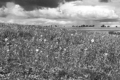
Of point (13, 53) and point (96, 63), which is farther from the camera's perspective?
point (13, 53)

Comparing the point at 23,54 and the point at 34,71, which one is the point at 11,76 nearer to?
the point at 34,71

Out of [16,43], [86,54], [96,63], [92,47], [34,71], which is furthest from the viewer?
[16,43]

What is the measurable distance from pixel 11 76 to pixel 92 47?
14.7 ft

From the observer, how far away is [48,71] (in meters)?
7.55

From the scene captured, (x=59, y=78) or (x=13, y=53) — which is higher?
(x=13, y=53)

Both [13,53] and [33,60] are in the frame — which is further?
[13,53]

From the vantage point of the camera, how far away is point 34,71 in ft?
24.9

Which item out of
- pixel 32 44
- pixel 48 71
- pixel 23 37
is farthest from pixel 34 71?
pixel 23 37

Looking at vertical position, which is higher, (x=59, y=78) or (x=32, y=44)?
(x=32, y=44)

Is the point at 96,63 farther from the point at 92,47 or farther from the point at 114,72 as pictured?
the point at 92,47

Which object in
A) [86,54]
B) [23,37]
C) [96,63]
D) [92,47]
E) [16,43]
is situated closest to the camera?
[96,63]

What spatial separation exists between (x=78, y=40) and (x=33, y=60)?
445cm

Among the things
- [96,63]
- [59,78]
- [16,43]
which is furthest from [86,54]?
[16,43]

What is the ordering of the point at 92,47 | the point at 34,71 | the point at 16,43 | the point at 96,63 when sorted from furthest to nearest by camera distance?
the point at 16,43
the point at 92,47
the point at 96,63
the point at 34,71
